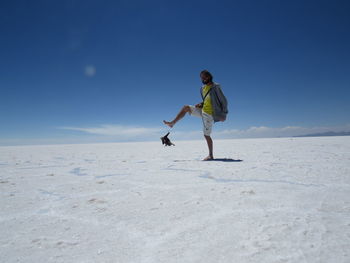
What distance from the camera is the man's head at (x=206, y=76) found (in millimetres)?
3858

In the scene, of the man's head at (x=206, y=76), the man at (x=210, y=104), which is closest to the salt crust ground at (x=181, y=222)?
the man at (x=210, y=104)

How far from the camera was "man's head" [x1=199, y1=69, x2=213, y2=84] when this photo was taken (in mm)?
3858

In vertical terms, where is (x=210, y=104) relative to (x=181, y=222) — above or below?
above

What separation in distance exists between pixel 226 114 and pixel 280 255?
3.31 m

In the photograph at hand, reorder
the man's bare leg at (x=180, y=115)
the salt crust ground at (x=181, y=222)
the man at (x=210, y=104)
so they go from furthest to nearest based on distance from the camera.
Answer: the man's bare leg at (x=180, y=115) < the man at (x=210, y=104) < the salt crust ground at (x=181, y=222)

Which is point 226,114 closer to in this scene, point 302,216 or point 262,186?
point 262,186

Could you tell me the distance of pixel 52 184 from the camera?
76.2 inches

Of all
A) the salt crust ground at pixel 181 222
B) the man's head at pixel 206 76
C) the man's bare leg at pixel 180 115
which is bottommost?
the salt crust ground at pixel 181 222

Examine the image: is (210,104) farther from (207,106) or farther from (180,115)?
(180,115)

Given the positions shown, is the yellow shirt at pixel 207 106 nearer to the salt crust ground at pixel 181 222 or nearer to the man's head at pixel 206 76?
the man's head at pixel 206 76

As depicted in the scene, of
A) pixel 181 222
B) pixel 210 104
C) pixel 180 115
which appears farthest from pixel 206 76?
pixel 181 222

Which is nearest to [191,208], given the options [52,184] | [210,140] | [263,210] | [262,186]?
[263,210]

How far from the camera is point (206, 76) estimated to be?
388cm

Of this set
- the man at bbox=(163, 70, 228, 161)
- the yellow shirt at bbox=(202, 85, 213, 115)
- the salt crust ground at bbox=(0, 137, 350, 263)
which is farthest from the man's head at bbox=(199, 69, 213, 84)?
the salt crust ground at bbox=(0, 137, 350, 263)
